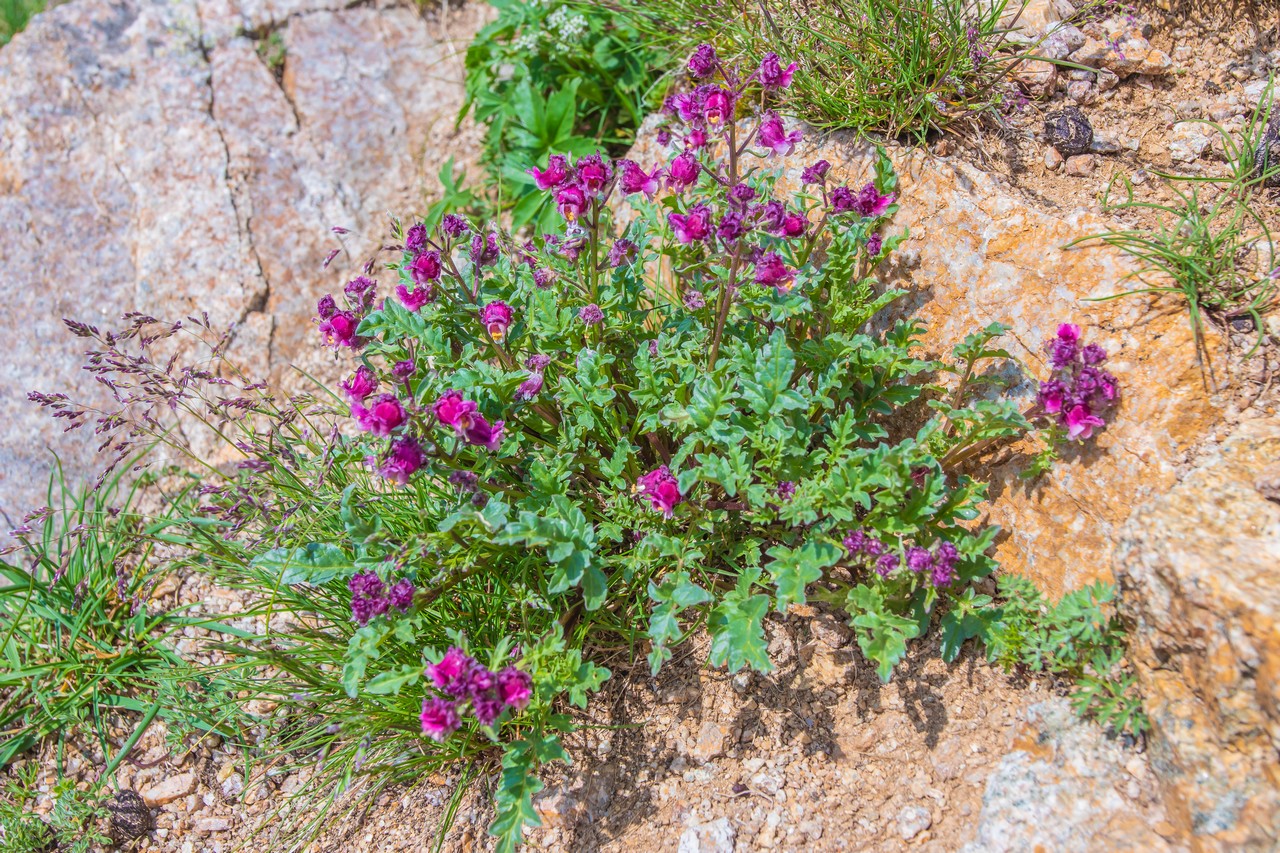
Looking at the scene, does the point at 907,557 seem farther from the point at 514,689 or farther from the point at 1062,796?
the point at 514,689

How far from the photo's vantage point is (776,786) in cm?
271

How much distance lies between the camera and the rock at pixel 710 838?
2.61 meters

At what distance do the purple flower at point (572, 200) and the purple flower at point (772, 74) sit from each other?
26.7 inches

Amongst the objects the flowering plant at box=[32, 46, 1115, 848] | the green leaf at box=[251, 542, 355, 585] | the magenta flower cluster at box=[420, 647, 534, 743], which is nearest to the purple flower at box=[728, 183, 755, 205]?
the flowering plant at box=[32, 46, 1115, 848]

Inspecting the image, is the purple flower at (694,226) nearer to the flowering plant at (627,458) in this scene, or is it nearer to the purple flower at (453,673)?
the flowering plant at (627,458)

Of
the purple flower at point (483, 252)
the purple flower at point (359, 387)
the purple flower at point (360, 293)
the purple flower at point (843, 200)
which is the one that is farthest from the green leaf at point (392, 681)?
the purple flower at point (843, 200)

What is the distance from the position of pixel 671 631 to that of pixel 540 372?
0.90 meters

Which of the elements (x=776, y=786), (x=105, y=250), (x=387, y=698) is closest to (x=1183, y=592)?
(x=776, y=786)

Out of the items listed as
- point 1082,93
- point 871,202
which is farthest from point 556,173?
point 1082,93

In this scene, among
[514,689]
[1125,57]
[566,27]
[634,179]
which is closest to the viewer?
[514,689]

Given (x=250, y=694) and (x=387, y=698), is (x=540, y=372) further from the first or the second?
(x=250, y=694)

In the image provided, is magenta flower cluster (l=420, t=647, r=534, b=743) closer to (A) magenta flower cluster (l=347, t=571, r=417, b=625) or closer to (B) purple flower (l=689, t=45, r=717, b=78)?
(A) magenta flower cluster (l=347, t=571, r=417, b=625)

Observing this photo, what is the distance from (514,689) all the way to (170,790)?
1826 mm

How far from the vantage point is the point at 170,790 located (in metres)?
3.24
